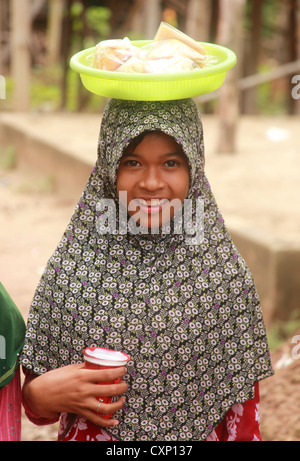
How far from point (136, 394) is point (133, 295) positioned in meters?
0.27

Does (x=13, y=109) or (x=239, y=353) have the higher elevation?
(x=239, y=353)

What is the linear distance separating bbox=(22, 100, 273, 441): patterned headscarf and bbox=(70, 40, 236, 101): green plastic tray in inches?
3.5

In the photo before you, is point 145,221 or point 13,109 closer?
point 145,221

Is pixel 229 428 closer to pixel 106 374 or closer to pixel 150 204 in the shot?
pixel 106 374

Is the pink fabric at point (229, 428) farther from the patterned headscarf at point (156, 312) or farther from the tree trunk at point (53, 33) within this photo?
the tree trunk at point (53, 33)

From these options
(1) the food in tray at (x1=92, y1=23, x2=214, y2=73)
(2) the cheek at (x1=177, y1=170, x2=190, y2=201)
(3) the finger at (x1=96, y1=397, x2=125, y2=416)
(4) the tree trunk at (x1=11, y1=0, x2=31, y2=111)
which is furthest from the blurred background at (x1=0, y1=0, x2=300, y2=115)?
(3) the finger at (x1=96, y1=397, x2=125, y2=416)

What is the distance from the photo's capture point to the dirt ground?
10.3 feet

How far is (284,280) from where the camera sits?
4.05 metres

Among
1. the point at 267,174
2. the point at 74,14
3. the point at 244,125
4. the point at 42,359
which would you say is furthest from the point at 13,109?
the point at 42,359

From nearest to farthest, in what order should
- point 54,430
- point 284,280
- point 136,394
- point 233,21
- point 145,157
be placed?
1. point 145,157
2. point 136,394
3. point 54,430
4. point 284,280
5. point 233,21

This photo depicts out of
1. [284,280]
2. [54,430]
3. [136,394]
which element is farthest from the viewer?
[284,280]

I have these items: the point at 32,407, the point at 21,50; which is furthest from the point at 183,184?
the point at 21,50

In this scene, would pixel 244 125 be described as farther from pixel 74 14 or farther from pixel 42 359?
pixel 42 359

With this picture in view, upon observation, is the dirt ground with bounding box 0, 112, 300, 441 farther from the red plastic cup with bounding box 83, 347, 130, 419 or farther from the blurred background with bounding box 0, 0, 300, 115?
the blurred background with bounding box 0, 0, 300, 115
